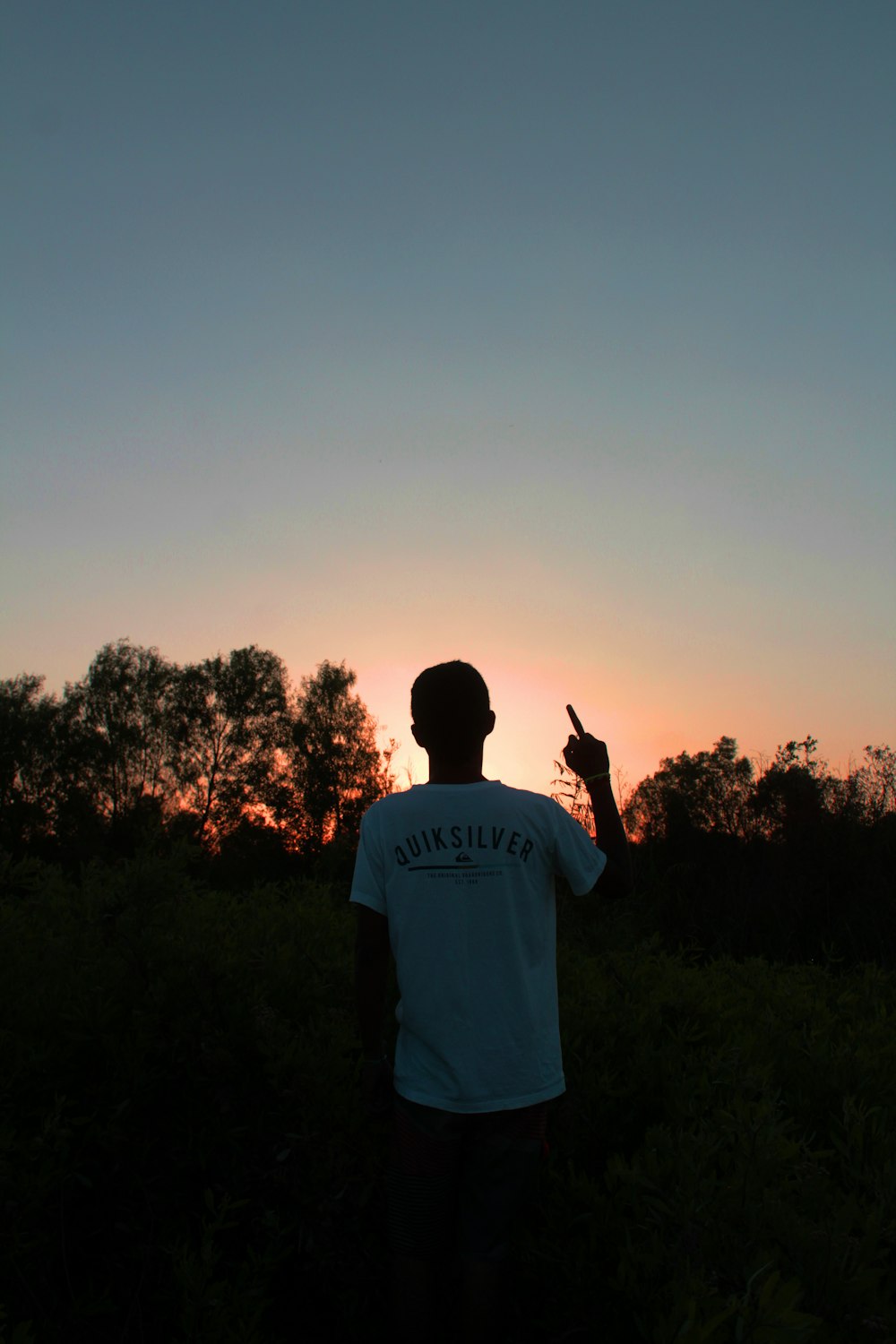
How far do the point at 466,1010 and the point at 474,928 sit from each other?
22 cm

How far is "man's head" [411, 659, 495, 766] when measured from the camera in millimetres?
2980

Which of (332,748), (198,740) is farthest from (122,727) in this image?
(332,748)

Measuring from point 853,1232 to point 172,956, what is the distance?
8.53 feet

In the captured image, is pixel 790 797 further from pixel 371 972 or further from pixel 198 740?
pixel 198 740

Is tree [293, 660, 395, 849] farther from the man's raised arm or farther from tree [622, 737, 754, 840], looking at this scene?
the man's raised arm

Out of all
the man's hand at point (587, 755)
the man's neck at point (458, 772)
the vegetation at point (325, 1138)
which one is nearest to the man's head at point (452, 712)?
the man's neck at point (458, 772)

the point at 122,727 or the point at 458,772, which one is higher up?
the point at 122,727

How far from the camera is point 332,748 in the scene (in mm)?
54188

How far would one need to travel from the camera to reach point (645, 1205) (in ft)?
8.92

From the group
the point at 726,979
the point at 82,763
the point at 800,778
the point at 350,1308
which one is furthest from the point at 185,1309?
the point at 82,763

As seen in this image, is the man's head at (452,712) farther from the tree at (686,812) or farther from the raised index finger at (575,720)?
the tree at (686,812)

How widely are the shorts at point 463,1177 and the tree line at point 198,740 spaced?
48316 mm

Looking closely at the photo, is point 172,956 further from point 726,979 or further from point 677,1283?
point 726,979

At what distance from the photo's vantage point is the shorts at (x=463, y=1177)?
2744 millimetres
